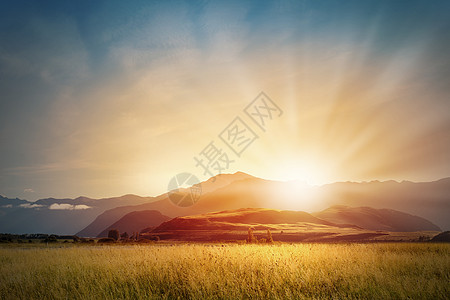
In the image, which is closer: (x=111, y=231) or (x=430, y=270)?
(x=430, y=270)

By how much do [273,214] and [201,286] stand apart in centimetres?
11944

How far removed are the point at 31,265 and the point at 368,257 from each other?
1399cm

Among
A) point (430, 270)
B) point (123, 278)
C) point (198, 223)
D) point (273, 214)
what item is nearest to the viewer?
point (123, 278)

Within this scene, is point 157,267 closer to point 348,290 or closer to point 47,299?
point 47,299

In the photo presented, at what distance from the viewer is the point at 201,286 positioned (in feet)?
28.5

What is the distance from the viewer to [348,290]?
8922 mm

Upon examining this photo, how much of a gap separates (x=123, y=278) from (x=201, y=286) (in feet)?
9.70

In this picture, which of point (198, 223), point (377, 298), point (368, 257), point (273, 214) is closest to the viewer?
point (377, 298)

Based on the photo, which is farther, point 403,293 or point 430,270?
point 430,270

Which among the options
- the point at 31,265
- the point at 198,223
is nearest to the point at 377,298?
the point at 31,265

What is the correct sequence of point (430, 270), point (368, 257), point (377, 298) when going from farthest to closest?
1. point (368, 257)
2. point (430, 270)
3. point (377, 298)

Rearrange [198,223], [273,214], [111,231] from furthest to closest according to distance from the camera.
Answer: [273,214]
[198,223]
[111,231]

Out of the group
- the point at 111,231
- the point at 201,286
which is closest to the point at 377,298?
the point at 201,286

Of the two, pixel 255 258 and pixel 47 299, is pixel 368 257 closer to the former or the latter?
pixel 255 258
